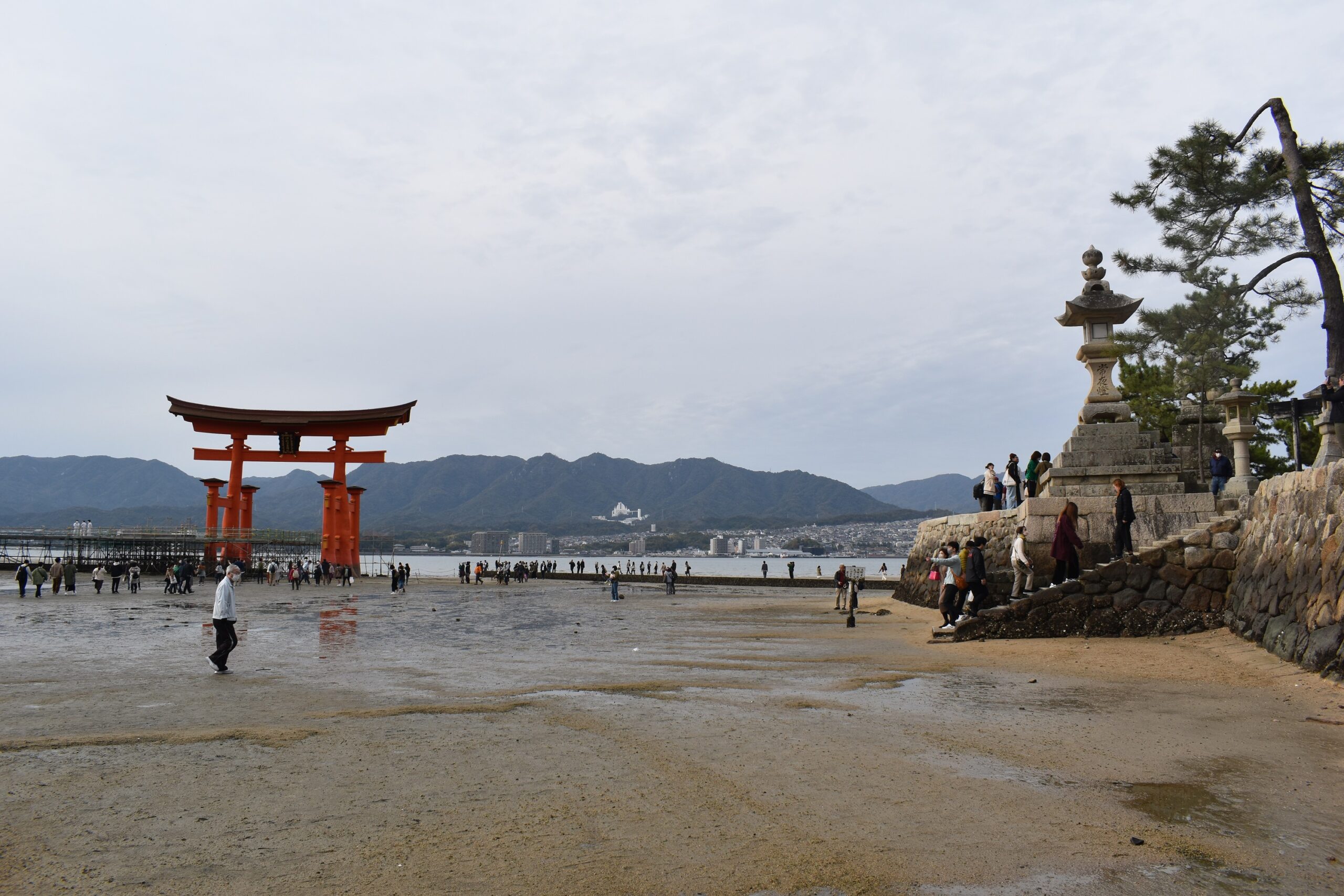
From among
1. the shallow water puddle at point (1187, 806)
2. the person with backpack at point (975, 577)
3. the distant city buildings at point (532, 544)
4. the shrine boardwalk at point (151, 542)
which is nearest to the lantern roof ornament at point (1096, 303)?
the person with backpack at point (975, 577)

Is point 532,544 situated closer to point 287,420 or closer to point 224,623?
point 287,420

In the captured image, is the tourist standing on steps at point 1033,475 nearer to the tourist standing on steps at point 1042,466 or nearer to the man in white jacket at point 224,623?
the tourist standing on steps at point 1042,466

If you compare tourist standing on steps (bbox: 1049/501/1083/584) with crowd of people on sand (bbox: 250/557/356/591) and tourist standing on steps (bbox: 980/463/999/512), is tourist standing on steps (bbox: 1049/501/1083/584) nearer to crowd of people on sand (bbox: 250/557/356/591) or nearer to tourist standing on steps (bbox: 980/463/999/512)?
tourist standing on steps (bbox: 980/463/999/512)

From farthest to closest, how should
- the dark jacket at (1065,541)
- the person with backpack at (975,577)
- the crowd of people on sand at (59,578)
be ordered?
1. the crowd of people on sand at (59,578)
2. the person with backpack at (975,577)
3. the dark jacket at (1065,541)

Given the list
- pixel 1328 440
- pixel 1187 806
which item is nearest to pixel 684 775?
pixel 1187 806

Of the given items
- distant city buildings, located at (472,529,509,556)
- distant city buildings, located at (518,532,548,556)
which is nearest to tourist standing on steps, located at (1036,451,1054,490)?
distant city buildings, located at (472,529,509,556)

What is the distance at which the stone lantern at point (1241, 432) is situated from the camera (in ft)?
42.1

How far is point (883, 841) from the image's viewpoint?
13.0 ft

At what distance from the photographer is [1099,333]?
50.8 ft

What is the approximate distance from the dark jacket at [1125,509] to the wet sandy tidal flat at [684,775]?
1.99m

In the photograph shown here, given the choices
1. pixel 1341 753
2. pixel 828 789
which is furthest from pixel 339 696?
pixel 1341 753

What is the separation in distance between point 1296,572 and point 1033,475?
7.82 metres

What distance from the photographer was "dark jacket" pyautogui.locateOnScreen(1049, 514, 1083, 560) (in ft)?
40.7

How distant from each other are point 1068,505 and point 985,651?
2.98 metres
